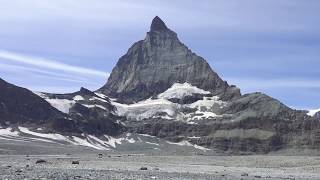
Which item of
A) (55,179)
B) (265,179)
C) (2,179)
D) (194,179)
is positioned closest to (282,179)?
(265,179)

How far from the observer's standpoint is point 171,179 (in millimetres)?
58781

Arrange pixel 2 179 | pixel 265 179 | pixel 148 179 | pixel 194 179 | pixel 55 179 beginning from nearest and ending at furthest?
pixel 2 179, pixel 55 179, pixel 148 179, pixel 194 179, pixel 265 179

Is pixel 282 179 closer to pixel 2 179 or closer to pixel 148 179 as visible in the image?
pixel 148 179

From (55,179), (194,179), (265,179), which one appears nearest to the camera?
(55,179)

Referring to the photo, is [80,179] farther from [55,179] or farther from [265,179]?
[265,179]

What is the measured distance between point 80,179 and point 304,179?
95.9ft

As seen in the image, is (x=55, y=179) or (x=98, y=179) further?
(x=98, y=179)

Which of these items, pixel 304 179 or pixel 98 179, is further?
pixel 304 179


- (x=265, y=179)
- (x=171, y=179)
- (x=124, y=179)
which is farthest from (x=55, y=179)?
(x=265, y=179)

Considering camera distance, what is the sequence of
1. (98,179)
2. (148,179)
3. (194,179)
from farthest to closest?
(194,179) < (148,179) < (98,179)

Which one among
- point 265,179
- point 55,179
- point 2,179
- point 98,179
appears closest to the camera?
point 2,179

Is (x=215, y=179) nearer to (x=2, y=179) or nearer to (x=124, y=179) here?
(x=124, y=179)

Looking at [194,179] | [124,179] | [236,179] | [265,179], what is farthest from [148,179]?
[265,179]

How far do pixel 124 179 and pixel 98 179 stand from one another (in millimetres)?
3248
